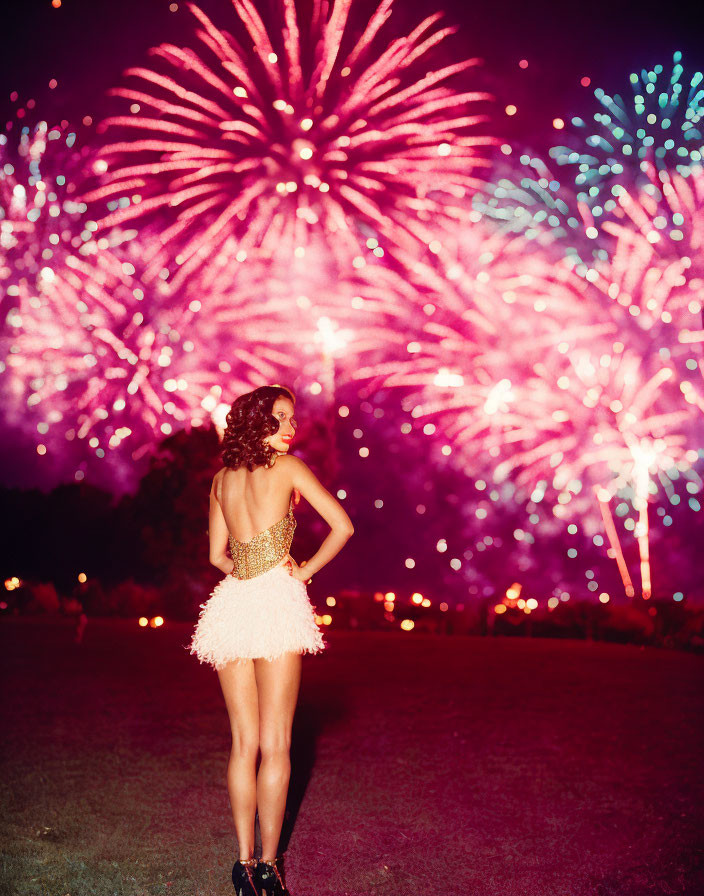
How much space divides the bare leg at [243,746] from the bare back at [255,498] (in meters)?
0.56

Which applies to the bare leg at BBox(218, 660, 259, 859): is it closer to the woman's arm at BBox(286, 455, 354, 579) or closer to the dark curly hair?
the woman's arm at BBox(286, 455, 354, 579)

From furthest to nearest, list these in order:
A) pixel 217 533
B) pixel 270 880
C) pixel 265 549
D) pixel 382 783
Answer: pixel 382 783, pixel 217 533, pixel 265 549, pixel 270 880

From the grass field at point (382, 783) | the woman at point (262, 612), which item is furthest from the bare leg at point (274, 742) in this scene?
the grass field at point (382, 783)

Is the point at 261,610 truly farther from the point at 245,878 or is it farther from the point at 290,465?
the point at 245,878

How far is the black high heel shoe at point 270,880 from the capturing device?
12.2 feet

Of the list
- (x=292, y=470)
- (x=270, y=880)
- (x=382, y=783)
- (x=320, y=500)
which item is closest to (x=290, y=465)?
(x=292, y=470)

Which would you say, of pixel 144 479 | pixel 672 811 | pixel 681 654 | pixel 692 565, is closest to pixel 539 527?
pixel 692 565

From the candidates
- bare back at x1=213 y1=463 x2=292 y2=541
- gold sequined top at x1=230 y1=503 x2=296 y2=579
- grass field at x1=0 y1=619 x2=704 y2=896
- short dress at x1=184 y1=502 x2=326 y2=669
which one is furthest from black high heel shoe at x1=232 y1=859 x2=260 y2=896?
bare back at x1=213 y1=463 x2=292 y2=541

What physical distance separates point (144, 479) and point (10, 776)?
1407 cm

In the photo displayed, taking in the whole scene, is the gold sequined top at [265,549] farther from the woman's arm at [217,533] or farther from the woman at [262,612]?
the woman's arm at [217,533]

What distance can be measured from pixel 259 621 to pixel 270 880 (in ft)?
3.29

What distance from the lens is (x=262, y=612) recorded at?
3898 mm

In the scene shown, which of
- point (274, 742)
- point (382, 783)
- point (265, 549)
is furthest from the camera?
point (382, 783)

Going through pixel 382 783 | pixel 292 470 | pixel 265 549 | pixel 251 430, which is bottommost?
pixel 382 783
